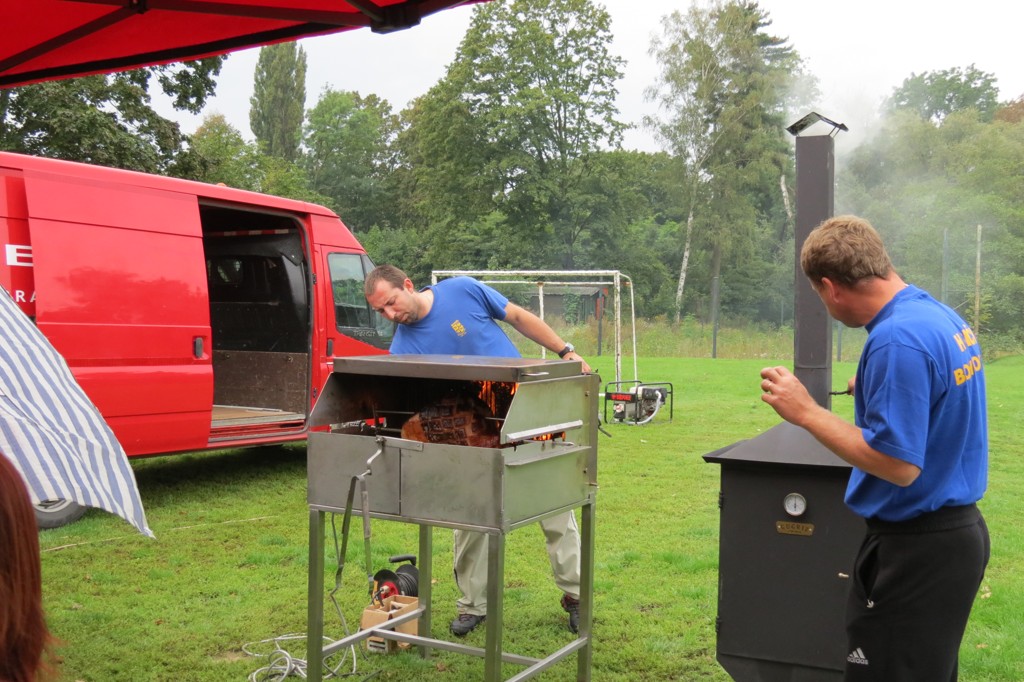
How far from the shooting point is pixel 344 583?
18.2 feet

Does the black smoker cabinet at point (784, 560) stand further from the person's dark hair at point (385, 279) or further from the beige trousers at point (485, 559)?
the person's dark hair at point (385, 279)

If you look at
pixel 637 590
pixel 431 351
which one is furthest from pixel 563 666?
pixel 431 351

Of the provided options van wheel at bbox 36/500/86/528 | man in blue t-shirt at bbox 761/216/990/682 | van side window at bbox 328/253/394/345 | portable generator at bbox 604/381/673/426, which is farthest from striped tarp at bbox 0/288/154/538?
portable generator at bbox 604/381/673/426

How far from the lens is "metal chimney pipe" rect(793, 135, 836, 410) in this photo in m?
4.09

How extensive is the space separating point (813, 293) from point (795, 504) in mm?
1019

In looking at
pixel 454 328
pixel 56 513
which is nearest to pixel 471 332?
pixel 454 328

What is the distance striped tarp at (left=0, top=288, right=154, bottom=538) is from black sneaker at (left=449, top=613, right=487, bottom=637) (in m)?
2.22

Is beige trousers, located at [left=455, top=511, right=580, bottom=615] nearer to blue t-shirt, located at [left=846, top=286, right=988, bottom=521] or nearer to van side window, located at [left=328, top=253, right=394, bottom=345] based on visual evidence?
blue t-shirt, located at [left=846, top=286, right=988, bottom=521]

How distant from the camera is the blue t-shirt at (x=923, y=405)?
2.42 metres

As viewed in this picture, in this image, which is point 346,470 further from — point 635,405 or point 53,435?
point 635,405

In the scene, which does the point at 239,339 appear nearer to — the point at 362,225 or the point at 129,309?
the point at 129,309

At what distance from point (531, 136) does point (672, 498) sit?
32.8 m

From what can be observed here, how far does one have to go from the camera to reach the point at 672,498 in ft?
26.3

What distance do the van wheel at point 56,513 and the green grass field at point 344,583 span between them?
101 millimetres
